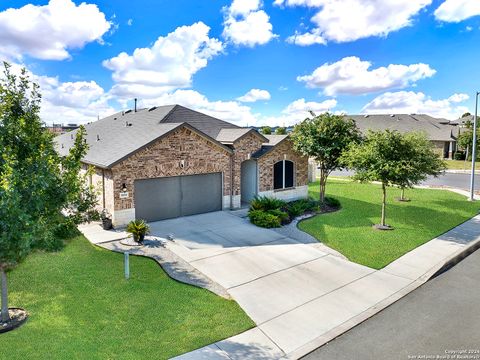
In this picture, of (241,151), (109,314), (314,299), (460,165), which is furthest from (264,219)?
(460,165)

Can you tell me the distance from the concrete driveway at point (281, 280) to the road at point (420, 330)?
1.66 feet

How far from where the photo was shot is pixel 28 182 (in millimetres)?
6539

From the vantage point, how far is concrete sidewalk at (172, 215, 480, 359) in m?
7.16

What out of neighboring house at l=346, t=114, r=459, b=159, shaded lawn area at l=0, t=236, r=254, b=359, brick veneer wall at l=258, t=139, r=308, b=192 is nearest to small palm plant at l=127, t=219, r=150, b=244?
shaded lawn area at l=0, t=236, r=254, b=359

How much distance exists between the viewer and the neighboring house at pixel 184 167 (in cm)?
1527

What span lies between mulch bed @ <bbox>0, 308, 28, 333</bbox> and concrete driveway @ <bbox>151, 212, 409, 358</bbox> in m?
4.84

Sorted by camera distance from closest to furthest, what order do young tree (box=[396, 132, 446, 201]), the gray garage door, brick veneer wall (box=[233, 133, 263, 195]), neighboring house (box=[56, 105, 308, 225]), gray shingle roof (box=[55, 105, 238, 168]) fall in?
young tree (box=[396, 132, 446, 201]), neighboring house (box=[56, 105, 308, 225]), gray shingle roof (box=[55, 105, 238, 168]), the gray garage door, brick veneer wall (box=[233, 133, 263, 195])

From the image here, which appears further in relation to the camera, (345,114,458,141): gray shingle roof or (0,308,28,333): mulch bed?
(345,114,458,141): gray shingle roof

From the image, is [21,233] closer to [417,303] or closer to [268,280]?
[268,280]

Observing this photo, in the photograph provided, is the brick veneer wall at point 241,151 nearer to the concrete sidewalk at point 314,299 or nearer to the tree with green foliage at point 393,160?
the tree with green foliage at point 393,160

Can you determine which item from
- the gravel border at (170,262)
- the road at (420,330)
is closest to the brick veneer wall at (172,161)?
the gravel border at (170,262)

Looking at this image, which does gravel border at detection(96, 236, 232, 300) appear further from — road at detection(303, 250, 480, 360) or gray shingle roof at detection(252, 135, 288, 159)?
gray shingle roof at detection(252, 135, 288, 159)

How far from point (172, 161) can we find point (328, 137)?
879 cm

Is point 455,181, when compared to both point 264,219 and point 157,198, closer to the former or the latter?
point 264,219
